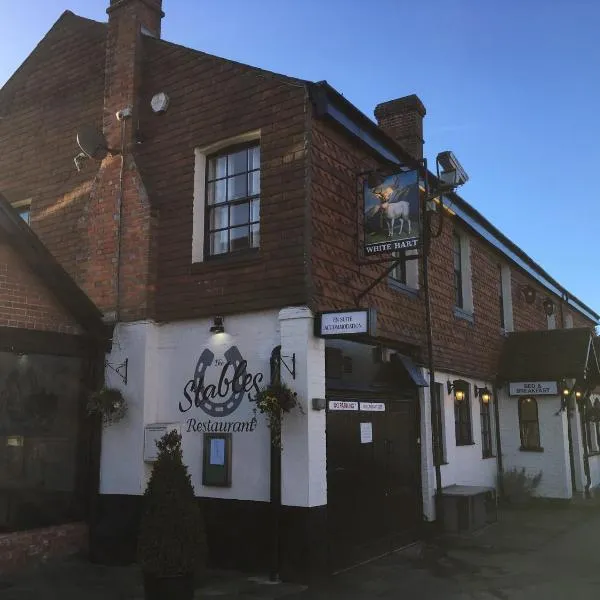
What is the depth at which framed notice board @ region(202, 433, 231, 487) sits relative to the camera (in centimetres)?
830

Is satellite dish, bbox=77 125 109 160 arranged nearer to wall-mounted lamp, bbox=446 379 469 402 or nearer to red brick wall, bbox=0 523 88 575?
red brick wall, bbox=0 523 88 575

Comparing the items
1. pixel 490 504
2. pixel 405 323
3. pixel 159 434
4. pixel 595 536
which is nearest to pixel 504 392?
pixel 490 504

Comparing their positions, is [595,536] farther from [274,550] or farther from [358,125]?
[358,125]

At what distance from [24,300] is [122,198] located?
2.15m

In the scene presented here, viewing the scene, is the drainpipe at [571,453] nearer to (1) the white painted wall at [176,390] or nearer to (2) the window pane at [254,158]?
(1) the white painted wall at [176,390]

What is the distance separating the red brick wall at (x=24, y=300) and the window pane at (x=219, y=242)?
2.33 m

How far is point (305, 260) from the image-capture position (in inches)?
316

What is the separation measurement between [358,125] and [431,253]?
12.3 ft

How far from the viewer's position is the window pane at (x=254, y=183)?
9.02 m

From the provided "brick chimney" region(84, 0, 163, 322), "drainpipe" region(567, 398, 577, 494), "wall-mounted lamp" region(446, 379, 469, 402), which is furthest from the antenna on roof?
"drainpipe" region(567, 398, 577, 494)

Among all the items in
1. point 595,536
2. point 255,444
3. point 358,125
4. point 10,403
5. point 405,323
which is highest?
point 358,125

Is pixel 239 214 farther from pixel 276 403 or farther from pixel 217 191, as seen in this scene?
pixel 276 403

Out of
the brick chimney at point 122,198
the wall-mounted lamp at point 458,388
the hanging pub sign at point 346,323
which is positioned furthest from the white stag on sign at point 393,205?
the wall-mounted lamp at point 458,388

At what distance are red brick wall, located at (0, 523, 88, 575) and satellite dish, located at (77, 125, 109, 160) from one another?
214 inches
